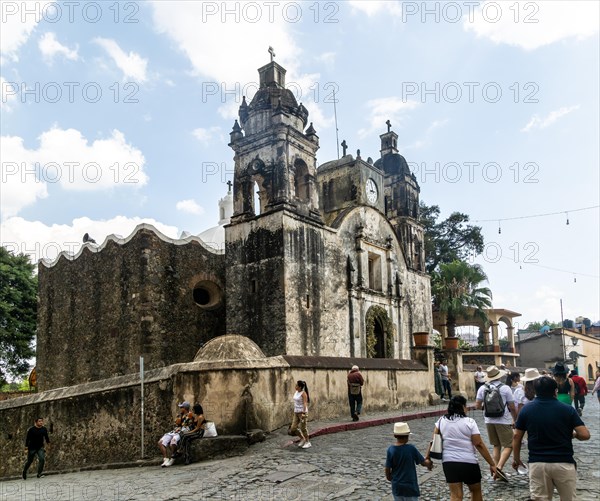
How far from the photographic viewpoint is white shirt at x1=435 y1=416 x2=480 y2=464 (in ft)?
17.3

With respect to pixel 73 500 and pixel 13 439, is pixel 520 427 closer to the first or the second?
pixel 73 500

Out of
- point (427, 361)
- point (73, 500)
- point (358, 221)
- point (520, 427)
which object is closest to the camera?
point (520, 427)

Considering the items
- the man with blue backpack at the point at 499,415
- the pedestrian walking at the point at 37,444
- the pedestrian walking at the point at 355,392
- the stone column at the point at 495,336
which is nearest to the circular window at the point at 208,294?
the pedestrian walking at the point at 37,444

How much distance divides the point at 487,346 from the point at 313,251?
18.9m

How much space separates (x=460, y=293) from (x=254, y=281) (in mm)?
15588

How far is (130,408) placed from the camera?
1094 cm

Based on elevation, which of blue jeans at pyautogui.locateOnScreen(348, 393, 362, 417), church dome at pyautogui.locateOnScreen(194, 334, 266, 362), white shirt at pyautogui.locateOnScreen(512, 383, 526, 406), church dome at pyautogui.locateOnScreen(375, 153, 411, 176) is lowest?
blue jeans at pyautogui.locateOnScreen(348, 393, 362, 417)

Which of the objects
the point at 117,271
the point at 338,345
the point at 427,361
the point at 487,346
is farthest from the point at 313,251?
the point at 487,346

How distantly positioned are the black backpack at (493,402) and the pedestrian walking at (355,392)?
15.1 ft

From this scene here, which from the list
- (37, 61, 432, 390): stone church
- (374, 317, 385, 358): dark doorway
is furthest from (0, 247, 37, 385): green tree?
(374, 317, 385, 358): dark doorway

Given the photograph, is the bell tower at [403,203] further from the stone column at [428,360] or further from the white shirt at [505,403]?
the white shirt at [505,403]

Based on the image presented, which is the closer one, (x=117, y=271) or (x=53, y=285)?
(x=117, y=271)

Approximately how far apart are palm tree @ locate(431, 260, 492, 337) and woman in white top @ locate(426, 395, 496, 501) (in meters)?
24.5

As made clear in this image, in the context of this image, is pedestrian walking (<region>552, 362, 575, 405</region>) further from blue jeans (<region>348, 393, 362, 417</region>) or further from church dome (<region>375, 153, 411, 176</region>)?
church dome (<region>375, 153, 411, 176</region>)
